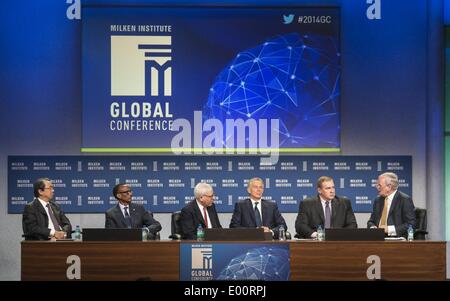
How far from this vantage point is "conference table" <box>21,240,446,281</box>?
6137 millimetres

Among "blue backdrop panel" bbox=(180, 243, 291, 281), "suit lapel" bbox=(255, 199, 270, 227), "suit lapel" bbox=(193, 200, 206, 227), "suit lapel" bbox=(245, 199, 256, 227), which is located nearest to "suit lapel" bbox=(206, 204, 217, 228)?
"suit lapel" bbox=(193, 200, 206, 227)

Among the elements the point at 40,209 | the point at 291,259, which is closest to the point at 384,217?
the point at 291,259

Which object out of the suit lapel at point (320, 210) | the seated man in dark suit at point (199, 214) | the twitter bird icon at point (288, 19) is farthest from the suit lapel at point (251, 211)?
the twitter bird icon at point (288, 19)

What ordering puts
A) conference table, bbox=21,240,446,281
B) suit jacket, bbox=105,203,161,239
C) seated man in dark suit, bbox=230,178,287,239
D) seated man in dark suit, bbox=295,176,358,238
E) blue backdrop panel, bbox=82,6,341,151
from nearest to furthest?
1. conference table, bbox=21,240,446,281
2. seated man in dark suit, bbox=295,176,358,238
3. suit jacket, bbox=105,203,161,239
4. seated man in dark suit, bbox=230,178,287,239
5. blue backdrop panel, bbox=82,6,341,151

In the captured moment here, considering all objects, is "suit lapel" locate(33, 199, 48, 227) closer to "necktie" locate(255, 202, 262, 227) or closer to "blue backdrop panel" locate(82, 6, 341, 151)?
"blue backdrop panel" locate(82, 6, 341, 151)

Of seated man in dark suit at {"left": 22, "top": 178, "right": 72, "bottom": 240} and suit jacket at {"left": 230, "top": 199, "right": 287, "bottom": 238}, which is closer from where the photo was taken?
seated man in dark suit at {"left": 22, "top": 178, "right": 72, "bottom": 240}

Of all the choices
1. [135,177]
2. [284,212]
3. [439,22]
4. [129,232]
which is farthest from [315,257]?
[439,22]

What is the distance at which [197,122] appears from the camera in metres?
8.41

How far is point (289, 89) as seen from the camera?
8414 mm

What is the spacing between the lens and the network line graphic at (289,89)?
8.39 meters

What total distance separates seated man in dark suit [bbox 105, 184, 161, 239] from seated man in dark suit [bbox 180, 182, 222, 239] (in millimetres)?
279

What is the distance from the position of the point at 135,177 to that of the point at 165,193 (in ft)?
1.20
